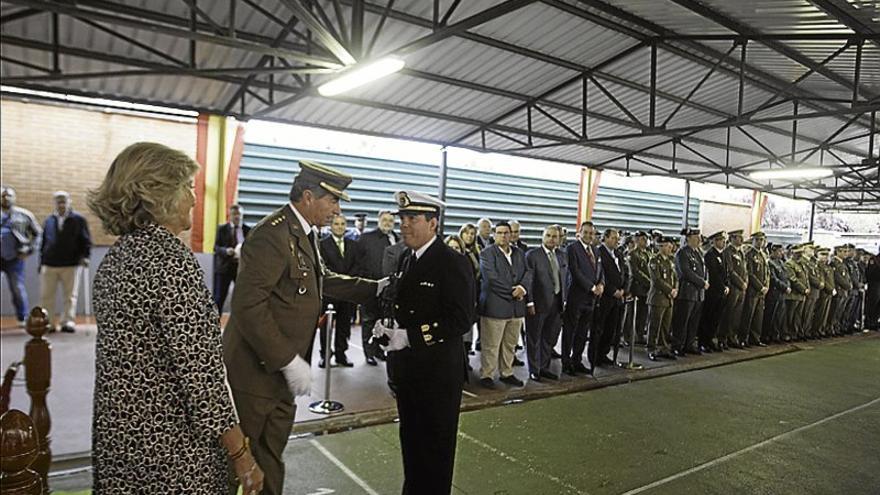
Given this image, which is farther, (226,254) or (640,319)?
(640,319)

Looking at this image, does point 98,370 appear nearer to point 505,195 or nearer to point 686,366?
point 686,366

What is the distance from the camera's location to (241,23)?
675 centimetres

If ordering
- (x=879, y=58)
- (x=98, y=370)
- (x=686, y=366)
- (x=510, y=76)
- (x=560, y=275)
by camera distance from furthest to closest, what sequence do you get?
(x=510, y=76) → (x=879, y=58) → (x=686, y=366) → (x=560, y=275) → (x=98, y=370)

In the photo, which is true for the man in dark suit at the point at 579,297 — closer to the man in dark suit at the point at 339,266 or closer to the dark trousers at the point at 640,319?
the dark trousers at the point at 640,319

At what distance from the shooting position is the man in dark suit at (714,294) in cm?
827

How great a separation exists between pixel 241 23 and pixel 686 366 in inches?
274

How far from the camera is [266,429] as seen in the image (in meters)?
2.21

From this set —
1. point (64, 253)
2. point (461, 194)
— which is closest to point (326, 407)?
point (64, 253)

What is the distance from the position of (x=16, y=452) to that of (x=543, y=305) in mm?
5319

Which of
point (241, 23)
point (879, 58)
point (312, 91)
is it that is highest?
point (879, 58)

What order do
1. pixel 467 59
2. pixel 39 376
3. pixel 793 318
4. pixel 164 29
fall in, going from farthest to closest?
pixel 793 318 < pixel 467 59 < pixel 164 29 < pixel 39 376

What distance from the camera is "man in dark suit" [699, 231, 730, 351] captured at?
827 cm

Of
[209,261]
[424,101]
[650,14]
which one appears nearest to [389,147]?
[424,101]

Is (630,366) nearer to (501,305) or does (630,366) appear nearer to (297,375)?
(501,305)
